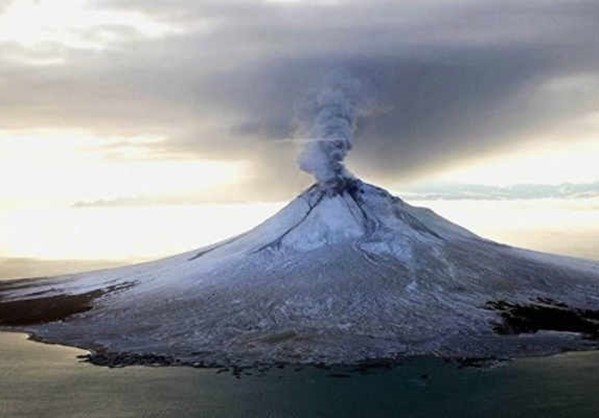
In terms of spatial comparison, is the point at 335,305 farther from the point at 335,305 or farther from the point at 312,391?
the point at 312,391

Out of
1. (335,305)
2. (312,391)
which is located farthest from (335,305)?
(312,391)

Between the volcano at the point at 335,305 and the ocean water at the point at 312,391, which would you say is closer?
the ocean water at the point at 312,391

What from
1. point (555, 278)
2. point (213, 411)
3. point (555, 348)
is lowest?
point (213, 411)

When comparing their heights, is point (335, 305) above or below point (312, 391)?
above

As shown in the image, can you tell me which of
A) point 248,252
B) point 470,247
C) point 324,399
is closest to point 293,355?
point 324,399

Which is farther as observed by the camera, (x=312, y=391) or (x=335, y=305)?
(x=335, y=305)

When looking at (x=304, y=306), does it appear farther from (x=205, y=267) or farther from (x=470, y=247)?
(x=470, y=247)
